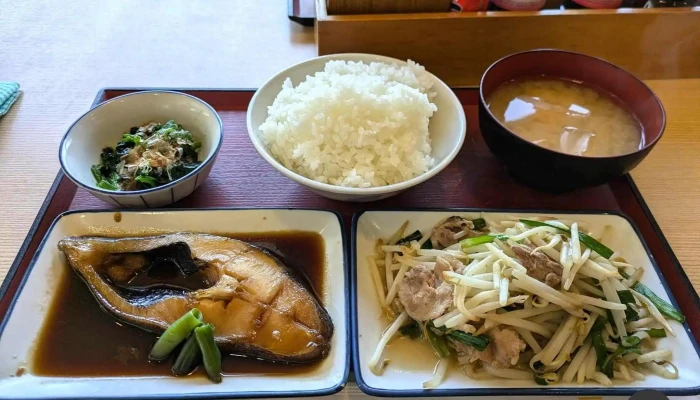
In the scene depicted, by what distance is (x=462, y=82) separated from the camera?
219cm

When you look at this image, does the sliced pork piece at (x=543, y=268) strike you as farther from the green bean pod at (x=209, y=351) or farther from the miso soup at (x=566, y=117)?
the green bean pod at (x=209, y=351)

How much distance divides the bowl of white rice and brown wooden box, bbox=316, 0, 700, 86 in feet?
1.10

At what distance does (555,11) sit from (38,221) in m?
2.12

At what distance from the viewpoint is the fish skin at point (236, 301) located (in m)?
1.28

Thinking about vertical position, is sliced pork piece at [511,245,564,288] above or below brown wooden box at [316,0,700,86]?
below

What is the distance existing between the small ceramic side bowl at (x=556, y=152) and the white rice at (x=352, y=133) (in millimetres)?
250

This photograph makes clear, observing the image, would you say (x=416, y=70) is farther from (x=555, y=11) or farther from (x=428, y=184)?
(x=555, y=11)

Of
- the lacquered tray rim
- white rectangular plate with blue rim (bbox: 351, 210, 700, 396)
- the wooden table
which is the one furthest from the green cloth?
white rectangular plate with blue rim (bbox: 351, 210, 700, 396)

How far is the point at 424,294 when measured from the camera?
1.33 meters

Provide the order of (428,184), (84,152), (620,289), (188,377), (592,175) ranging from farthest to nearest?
(428,184) → (84,152) → (592,175) → (620,289) → (188,377)

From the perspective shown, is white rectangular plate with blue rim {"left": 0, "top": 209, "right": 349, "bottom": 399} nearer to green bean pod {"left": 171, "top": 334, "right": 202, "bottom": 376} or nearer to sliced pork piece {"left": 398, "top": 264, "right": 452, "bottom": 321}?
green bean pod {"left": 171, "top": 334, "right": 202, "bottom": 376}

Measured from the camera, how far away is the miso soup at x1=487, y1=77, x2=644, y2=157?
1.66 metres

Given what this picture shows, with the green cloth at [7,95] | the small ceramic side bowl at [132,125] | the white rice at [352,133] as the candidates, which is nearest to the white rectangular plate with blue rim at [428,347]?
the white rice at [352,133]

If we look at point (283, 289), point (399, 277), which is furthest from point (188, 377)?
point (399, 277)
